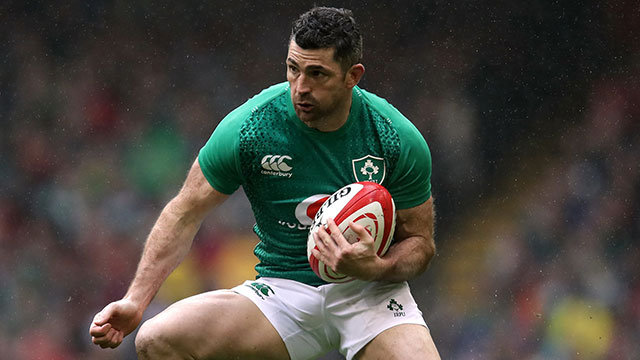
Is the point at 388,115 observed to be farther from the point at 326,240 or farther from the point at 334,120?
the point at 326,240

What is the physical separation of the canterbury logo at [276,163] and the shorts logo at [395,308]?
0.65 metres

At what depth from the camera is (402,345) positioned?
381cm

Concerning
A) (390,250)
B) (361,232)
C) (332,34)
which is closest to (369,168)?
(390,250)

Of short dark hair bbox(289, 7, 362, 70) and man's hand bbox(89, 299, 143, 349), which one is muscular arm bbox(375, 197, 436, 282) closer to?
short dark hair bbox(289, 7, 362, 70)

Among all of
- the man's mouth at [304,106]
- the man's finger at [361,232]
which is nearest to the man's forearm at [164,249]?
the man's mouth at [304,106]

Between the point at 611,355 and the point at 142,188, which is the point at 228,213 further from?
the point at 611,355

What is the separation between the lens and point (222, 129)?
3.93 meters

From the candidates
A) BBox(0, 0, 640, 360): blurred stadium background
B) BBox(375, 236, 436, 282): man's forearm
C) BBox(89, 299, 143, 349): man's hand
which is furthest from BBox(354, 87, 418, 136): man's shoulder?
BBox(0, 0, 640, 360): blurred stadium background

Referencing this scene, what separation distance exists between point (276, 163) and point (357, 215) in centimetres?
46

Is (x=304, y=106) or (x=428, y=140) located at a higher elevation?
(x=304, y=106)

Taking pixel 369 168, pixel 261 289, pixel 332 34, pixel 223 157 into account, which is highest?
pixel 332 34

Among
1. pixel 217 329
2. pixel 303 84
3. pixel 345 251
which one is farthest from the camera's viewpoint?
pixel 217 329

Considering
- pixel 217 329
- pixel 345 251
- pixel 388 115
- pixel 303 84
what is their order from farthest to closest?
1. pixel 388 115
2. pixel 217 329
3. pixel 303 84
4. pixel 345 251

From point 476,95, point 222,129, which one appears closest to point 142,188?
point 476,95
